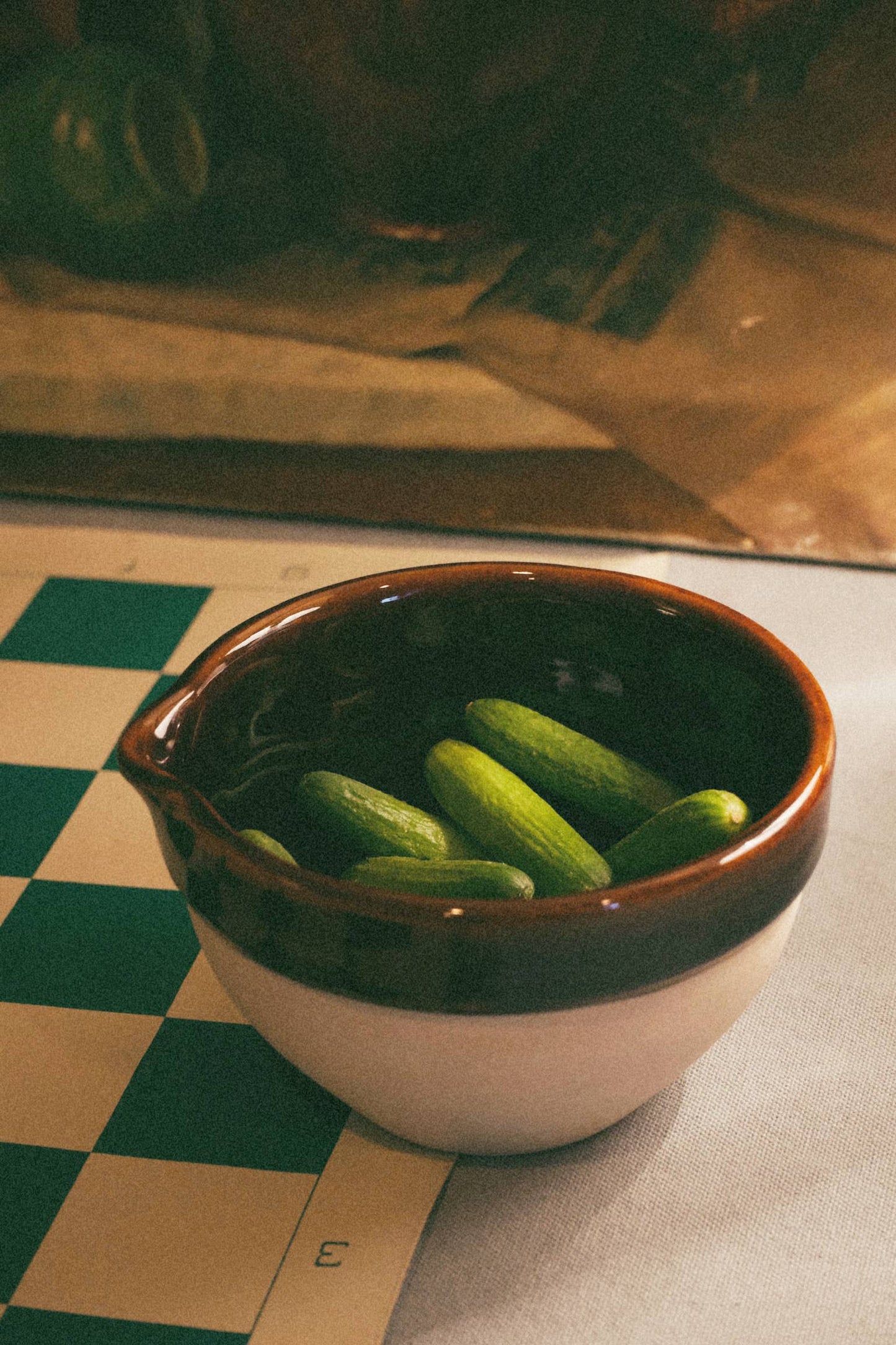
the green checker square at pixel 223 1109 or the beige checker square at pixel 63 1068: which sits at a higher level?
the green checker square at pixel 223 1109

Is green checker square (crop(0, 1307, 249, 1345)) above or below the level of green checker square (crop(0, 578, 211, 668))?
above

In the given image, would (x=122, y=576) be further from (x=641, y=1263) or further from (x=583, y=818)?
(x=641, y=1263)

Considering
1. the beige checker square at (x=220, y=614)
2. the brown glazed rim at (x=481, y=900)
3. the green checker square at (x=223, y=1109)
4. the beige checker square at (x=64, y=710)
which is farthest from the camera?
the beige checker square at (x=220, y=614)

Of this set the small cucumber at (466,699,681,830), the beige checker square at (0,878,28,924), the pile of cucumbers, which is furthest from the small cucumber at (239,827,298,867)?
the beige checker square at (0,878,28,924)

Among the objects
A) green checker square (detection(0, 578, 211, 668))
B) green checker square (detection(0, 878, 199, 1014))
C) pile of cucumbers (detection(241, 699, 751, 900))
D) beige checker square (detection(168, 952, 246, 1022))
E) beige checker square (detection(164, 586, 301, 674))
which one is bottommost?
green checker square (detection(0, 578, 211, 668))

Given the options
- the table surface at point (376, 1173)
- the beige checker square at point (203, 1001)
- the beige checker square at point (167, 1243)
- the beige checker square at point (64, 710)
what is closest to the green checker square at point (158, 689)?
the beige checker square at point (64, 710)

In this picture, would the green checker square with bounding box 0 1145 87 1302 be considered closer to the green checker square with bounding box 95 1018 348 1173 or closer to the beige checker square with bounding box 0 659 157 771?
the green checker square with bounding box 95 1018 348 1173

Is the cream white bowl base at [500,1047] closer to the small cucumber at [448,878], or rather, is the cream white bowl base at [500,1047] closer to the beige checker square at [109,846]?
the small cucumber at [448,878]
